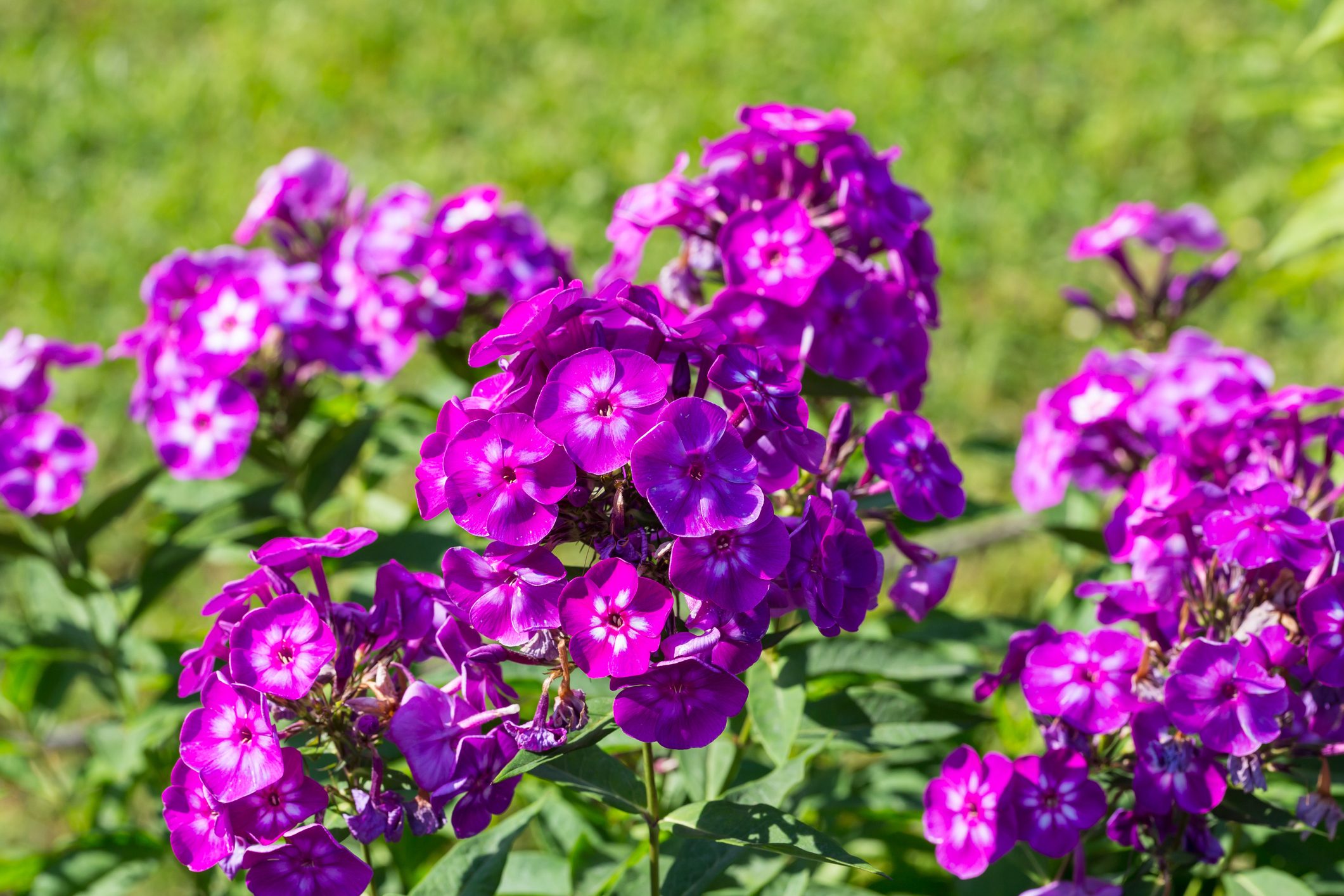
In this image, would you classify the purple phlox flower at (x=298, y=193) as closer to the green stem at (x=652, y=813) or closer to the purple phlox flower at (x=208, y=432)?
the purple phlox flower at (x=208, y=432)

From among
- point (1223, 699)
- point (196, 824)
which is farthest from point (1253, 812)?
point (196, 824)

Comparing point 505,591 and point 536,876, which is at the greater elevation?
point 505,591

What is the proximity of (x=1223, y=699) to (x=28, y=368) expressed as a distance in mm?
2177

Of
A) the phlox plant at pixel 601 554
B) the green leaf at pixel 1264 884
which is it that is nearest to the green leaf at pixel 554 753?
the phlox plant at pixel 601 554

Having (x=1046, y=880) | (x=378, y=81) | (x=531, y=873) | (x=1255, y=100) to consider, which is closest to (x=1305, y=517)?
(x=1046, y=880)

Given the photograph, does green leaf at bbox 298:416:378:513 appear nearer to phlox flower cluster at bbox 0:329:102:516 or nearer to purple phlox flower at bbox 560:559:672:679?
phlox flower cluster at bbox 0:329:102:516

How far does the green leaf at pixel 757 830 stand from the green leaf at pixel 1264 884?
0.74 meters

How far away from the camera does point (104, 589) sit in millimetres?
2672

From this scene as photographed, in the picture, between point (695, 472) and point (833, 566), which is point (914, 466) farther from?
point (695, 472)

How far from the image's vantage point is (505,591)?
4.72ft

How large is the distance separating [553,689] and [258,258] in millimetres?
1440

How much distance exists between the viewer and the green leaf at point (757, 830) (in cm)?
147

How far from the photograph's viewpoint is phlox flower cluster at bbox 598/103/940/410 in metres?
1.88

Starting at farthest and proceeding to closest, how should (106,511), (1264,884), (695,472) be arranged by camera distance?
1. (106,511)
2. (1264,884)
3. (695,472)
